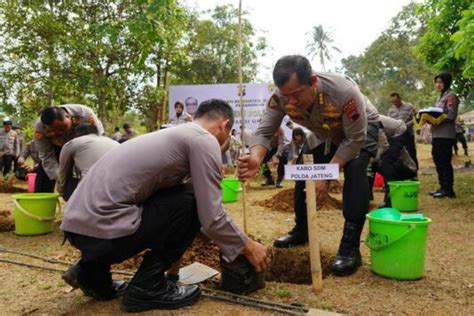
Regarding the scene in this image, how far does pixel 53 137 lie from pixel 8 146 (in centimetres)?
808

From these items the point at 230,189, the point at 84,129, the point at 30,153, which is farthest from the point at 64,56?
the point at 84,129

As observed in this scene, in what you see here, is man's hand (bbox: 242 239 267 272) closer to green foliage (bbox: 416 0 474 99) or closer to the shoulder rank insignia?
the shoulder rank insignia

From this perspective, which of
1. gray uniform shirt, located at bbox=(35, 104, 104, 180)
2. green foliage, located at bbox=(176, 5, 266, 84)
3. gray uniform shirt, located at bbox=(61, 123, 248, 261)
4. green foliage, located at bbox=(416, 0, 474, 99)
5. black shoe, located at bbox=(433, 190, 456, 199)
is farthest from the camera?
green foliage, located at bbox=(176, 5, 266, 84)

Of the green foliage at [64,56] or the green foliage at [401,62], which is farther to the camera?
the green foliage at [401,62]

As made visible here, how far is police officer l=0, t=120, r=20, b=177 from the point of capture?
11.0 meters

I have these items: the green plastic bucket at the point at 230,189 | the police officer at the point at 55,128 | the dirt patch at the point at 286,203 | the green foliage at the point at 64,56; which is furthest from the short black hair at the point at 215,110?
the green foliage at the point at 64,56

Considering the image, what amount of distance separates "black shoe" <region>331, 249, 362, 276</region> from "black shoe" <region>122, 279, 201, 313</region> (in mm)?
1007

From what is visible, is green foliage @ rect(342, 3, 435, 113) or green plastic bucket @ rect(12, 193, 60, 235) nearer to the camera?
green plastic bucket @ rect(12, 193, 60, 235)

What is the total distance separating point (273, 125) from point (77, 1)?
9.28 meters

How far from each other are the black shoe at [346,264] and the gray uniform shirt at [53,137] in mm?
2446

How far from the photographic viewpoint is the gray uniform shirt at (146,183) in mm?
2031

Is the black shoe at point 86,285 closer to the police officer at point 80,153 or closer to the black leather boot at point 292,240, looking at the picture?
the police officer at point 80,153

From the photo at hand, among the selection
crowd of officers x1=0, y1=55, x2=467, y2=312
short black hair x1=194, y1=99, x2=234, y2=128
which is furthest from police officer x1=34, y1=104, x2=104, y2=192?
short black hair x1=194, y1=99, x2=234, y2=128

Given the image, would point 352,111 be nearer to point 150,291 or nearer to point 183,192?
point 183,192
